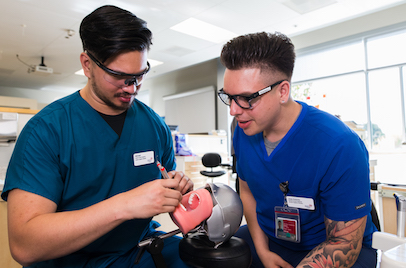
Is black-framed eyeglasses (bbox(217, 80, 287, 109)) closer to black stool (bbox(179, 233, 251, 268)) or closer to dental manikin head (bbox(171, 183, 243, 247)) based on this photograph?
dental manikin head (bbox(171, 183, 243, 247))

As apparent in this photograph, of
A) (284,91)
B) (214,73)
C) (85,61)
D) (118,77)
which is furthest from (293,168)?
(214,73)

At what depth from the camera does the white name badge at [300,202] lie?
3.60ft

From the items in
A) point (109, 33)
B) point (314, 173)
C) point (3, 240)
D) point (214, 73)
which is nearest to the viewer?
point (109, 33)

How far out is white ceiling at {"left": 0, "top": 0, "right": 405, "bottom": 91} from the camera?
4.16m

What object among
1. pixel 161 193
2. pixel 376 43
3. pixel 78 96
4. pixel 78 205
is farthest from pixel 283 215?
pixel 376 43

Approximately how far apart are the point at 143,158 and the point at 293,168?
64 centimetres

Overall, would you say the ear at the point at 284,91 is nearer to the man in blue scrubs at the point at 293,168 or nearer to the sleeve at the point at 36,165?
the man in blue scrubs at the point at 293,168

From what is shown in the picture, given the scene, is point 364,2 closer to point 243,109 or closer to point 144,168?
point 243,109

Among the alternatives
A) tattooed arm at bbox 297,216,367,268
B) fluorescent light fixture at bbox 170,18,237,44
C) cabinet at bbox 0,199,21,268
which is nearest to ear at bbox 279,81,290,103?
tattooed arm at bbox 297,216,367,268

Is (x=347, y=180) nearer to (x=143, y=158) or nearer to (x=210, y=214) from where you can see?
(x=210, y=214)

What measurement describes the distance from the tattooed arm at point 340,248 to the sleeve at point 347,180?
1.3 inches

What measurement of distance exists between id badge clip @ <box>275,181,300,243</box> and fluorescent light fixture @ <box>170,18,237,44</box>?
14.1 feet

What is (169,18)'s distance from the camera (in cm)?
465

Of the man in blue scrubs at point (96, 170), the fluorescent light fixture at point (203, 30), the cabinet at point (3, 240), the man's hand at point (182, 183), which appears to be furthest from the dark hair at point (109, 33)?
the fluorescent light fixture at point (203, 30)
